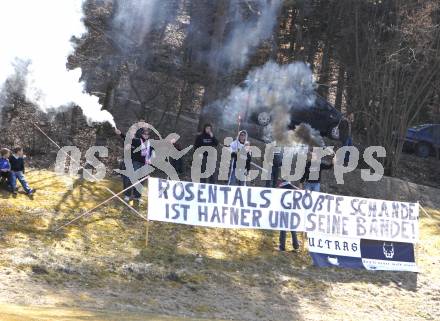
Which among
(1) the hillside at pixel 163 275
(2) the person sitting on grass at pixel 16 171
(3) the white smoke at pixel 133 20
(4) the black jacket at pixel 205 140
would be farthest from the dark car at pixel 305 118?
(2) the person sitting on grass at pixel 16 171

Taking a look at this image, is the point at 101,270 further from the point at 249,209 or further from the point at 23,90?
the point at 23,90

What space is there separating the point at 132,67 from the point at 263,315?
12.0 m

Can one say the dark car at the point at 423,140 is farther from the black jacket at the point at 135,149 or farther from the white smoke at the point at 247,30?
the black jacket at the point at 135,149

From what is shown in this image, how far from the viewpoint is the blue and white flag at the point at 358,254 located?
1527 cm

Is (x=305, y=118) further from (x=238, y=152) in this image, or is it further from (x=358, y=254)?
(x=358, y=254)

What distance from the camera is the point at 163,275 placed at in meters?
13.4

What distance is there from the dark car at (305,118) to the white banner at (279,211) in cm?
909

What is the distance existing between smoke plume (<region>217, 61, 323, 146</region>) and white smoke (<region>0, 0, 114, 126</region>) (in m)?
5.66

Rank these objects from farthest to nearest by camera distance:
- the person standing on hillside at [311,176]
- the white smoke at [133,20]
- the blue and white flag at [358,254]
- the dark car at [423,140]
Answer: the dark car at [423,140]
the white smoke at [133,20]
the person standing on hillside at [311,176]
the blue and white flag at [358,254]

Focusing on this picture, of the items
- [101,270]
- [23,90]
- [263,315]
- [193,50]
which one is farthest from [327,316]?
[193,50]

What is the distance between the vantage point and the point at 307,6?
30.0 meters

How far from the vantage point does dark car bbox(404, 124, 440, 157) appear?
29266 mm

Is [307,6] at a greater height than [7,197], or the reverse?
[307,6]

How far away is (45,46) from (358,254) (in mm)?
8684
